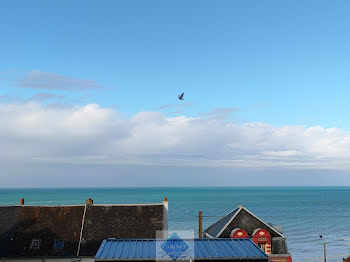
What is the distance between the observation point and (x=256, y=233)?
40781 millimetres

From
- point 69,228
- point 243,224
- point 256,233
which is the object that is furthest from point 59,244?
point 256,233

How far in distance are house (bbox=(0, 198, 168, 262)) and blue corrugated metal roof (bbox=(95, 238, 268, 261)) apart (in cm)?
1609

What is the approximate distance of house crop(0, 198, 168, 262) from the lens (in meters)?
39.7

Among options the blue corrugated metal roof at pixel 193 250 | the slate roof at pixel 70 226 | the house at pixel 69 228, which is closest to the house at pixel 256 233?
the house at pixel 69 228

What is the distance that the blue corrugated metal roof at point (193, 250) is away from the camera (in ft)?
77.2

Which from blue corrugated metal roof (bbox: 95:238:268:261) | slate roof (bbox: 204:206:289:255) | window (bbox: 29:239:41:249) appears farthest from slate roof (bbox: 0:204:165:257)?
blue corrugated metal roof (bbox: 95:238:268:261)

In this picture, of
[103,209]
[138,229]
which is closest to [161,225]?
[138,229]

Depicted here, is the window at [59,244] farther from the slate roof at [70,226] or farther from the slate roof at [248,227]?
the slate roof at [248,227]

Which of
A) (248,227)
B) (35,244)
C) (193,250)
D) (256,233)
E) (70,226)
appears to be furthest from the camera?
(70,226)

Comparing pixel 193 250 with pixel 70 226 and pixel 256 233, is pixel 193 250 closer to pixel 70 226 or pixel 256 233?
pixel 256 233

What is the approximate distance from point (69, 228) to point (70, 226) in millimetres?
287

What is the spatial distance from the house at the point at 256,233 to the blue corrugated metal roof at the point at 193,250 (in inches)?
597

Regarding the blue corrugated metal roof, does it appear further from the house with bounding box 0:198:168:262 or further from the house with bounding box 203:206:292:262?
the house with bounding box 0:198:168:262

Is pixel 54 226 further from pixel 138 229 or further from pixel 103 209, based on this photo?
pixel 138 229
